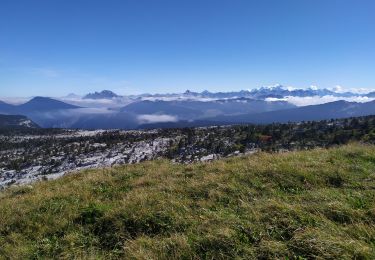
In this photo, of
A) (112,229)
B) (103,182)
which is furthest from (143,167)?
(112,229)

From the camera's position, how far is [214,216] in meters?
9.59

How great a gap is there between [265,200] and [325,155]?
831 cm

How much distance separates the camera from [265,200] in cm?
1042

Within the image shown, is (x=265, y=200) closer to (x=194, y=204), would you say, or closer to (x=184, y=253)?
(x=194, y=204)

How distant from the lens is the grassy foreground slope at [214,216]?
7.60m

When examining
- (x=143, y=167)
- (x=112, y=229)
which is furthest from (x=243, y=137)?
(x=112, y=229)

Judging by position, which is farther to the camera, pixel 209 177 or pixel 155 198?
pixel 209 177

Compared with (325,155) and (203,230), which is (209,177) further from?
(325,155)

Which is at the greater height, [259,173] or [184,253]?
[259,173]

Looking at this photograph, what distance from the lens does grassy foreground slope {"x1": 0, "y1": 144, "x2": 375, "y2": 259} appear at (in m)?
7.60

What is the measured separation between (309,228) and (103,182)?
10.8 metres

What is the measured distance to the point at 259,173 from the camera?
13664 millimetres

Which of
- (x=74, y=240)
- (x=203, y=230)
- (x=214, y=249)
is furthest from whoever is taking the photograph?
(x=74, y=240)

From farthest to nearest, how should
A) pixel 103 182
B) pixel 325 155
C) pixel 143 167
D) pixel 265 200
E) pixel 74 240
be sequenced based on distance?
pixel 143 167 → pixel 325 155 → pixel 103 182 → pixel 265 200 → pixel 74 240
